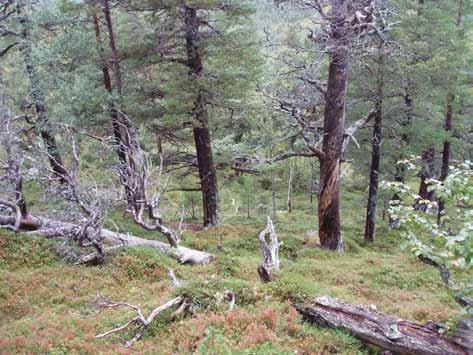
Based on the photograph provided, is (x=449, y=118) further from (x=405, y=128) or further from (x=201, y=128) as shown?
(x=201, y=128)

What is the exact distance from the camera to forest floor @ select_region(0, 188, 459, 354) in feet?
18.3

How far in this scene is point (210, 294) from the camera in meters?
6.45

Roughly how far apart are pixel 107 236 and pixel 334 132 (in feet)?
21.9

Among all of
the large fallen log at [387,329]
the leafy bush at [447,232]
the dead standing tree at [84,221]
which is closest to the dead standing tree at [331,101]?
the dead standing tree at [84,221]

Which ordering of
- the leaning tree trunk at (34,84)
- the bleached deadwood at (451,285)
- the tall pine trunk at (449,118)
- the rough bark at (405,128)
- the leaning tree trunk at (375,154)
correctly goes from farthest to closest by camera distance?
the tall pine trunk at (449,118)
the rough bark at (405,128)
the leaning tree trunk at (375,154)
the leaning tree trunk at (34,84)
the bleached deadwood at (451,285)

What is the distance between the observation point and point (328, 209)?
1141 centimetres

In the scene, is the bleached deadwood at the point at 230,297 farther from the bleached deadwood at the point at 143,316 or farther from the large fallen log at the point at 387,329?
the large fallen log at the point at 387,329

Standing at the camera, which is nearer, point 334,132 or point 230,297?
point 230,297

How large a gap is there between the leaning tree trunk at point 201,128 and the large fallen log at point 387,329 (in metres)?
7.89

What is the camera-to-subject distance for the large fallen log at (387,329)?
4.69 meters

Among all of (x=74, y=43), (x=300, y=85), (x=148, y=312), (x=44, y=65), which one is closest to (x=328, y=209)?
(x=300, y=85)

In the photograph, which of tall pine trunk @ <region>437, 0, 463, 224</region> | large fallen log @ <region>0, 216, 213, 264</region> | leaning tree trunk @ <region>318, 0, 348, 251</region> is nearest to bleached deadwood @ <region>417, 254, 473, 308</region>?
leaning tree trunk @ <region>318, 0, 348, 251</region>

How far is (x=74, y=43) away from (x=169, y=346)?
10.4 m

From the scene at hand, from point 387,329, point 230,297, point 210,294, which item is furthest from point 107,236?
point 387,329
